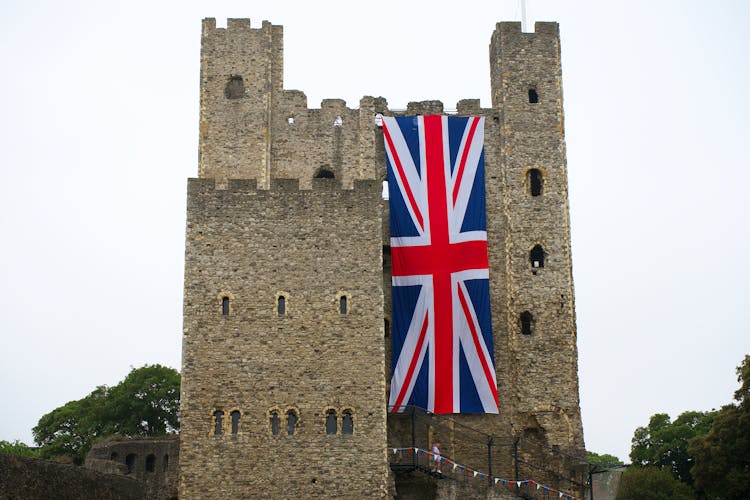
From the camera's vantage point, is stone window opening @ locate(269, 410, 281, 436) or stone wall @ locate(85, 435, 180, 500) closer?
stone window opening @ locate(269, 410, 281, 436)

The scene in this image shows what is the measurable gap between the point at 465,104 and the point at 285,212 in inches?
407

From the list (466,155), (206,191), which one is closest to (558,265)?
(466,155)

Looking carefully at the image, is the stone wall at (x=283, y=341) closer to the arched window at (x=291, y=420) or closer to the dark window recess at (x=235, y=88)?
the arched window at (x=291, y=420)

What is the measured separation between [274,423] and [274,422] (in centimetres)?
3

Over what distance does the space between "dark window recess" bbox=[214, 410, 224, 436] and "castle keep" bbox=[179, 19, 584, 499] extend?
0.10 ft

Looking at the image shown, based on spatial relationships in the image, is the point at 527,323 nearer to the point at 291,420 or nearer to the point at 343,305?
the point at 343,305

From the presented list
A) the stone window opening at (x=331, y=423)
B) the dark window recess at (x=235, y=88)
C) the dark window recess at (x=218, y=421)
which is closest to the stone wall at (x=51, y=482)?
the dark window recess at (x=218, y=421)

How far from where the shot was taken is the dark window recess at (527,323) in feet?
123

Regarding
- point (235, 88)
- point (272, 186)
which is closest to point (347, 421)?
point (272, 186)

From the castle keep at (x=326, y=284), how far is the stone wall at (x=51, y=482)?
3108 mm

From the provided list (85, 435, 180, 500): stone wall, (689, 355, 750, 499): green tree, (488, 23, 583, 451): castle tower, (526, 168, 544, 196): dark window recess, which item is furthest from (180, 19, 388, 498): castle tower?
(689, 355, 750, 499): green tree

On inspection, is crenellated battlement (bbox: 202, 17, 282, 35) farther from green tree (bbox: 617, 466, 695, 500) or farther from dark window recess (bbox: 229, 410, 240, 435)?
green tree (bbox: 617, 466, 695, 500)

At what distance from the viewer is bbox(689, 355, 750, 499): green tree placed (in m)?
40.4

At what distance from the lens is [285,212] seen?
1289 inches
